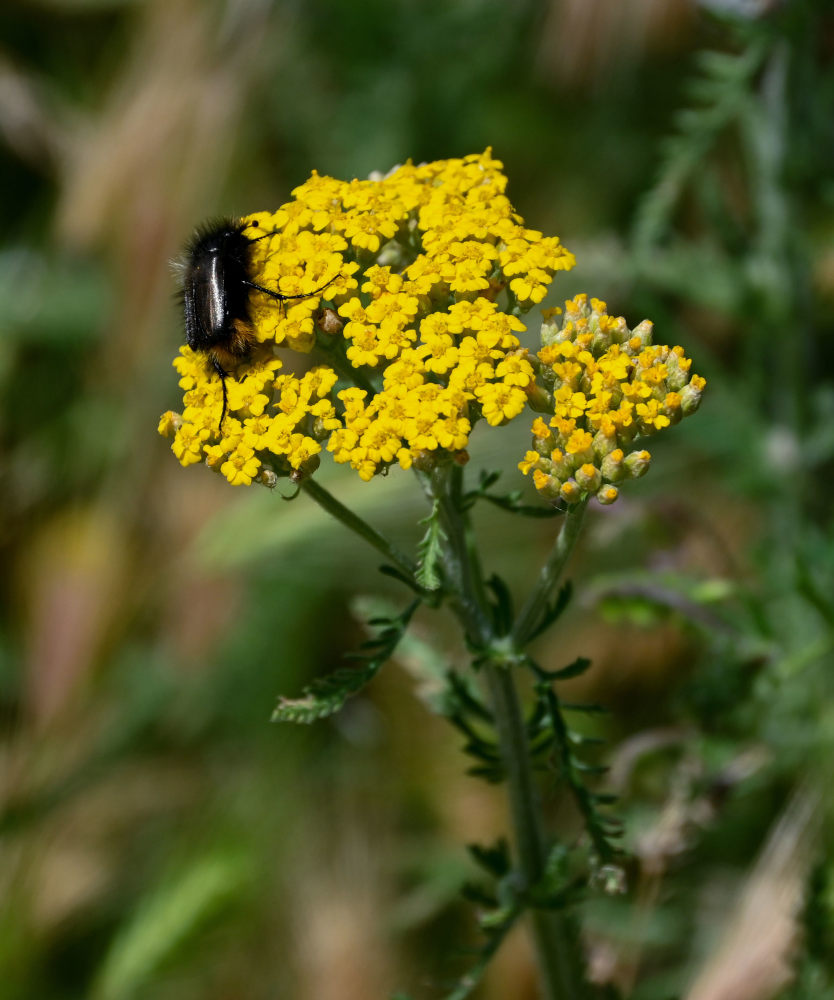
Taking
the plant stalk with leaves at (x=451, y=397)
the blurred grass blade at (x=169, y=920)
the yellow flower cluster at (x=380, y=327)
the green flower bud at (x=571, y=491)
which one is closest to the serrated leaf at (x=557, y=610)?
the plant stalk with leaves at (x=451, y=397)

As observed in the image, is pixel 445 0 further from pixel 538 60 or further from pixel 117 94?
pixel 117 94

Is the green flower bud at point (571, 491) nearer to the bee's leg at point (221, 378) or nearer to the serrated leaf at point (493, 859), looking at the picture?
the bee's leg at point (221, 378)

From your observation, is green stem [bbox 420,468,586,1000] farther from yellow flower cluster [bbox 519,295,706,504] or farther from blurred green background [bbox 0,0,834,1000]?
blurred green background [bbox 0,0,834,1000]

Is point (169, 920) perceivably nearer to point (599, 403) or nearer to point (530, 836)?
point (530, 836)

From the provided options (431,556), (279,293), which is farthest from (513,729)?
(279,293)

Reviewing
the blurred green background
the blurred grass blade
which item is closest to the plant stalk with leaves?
the blurred green background

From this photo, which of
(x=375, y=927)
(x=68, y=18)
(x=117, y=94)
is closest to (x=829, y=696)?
(x=375, y=927)
